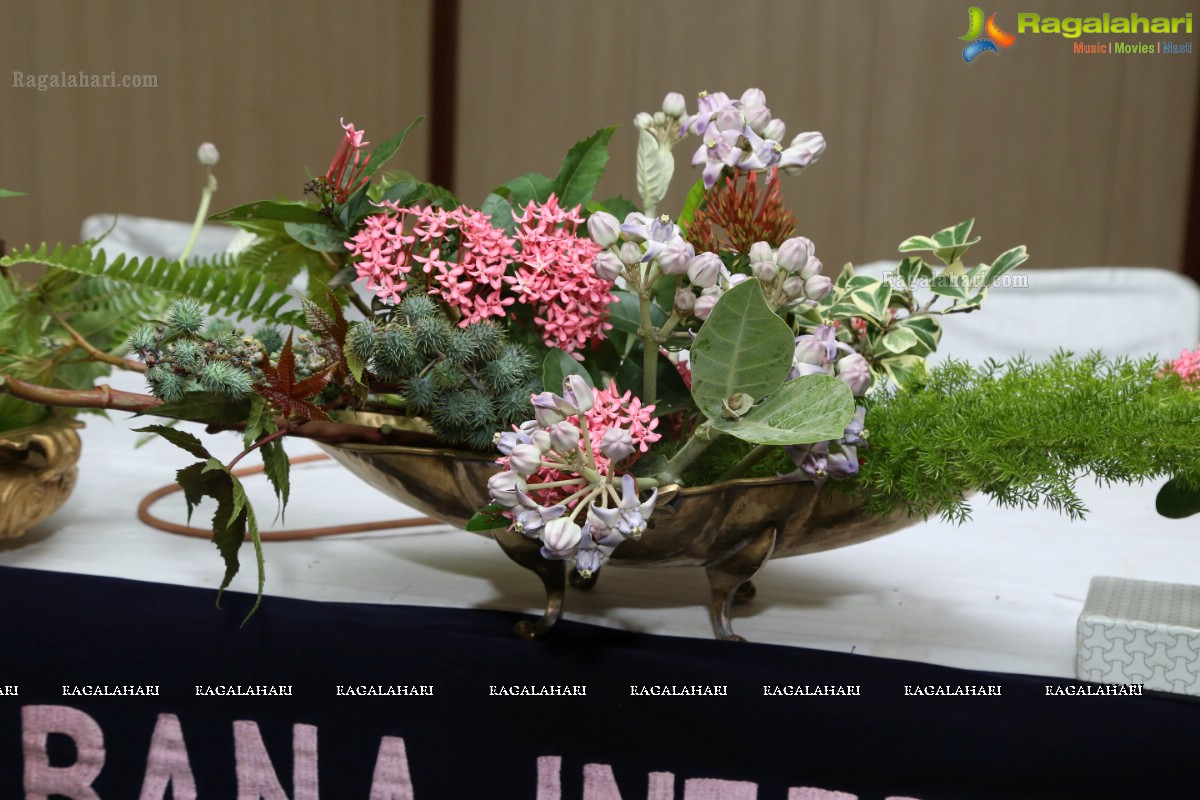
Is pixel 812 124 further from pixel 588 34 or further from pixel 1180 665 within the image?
pixel 1180 665

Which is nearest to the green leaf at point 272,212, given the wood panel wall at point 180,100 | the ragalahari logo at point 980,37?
the wood panel wall at point 180,100

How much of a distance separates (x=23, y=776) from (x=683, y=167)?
9.09 feet

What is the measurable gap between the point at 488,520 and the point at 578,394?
0.08 m

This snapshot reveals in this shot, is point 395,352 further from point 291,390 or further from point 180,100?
point 180,100

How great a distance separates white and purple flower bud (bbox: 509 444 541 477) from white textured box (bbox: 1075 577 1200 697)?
1.03 feet

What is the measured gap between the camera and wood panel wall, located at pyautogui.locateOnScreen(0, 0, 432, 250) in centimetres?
221

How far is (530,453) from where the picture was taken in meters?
0.42

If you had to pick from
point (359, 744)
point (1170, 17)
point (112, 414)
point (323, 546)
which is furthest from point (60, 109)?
point (1170, 17)

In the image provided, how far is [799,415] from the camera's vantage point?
0.44 metres

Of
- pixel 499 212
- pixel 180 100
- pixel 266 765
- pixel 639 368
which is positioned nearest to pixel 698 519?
pixel 639 368

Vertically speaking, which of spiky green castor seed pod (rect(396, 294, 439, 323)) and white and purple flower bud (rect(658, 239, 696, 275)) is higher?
white and purple flower bud (rect(658, 239, 696, 275))

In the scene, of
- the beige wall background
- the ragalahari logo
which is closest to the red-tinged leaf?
the beige wall background

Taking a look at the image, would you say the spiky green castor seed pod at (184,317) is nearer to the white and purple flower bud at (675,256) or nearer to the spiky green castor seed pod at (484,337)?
the spiky green castor seed pod at (484,337)

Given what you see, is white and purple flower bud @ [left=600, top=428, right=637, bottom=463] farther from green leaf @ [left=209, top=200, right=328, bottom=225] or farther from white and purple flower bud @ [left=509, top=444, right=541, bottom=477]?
green leaf @ [left=209, top=200, right=328, bottom=225]
